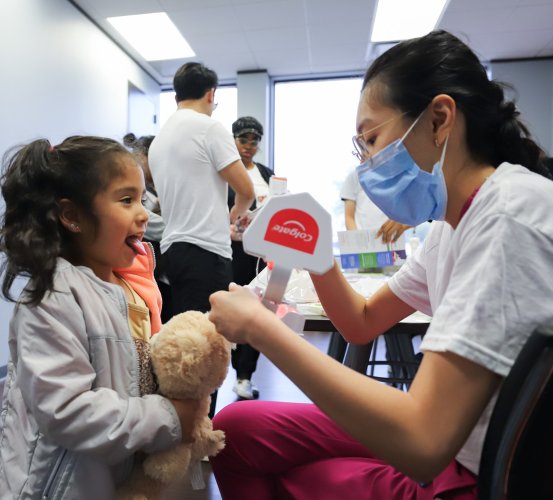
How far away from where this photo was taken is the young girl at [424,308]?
1.66 ft

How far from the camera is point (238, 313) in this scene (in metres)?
0.60

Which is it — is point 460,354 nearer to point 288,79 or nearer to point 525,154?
point 525,154

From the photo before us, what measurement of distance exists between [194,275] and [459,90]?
1.30 metres

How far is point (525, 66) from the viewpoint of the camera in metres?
4.66

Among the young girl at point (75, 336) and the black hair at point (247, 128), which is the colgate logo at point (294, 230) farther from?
the black hair at point (247, 128)

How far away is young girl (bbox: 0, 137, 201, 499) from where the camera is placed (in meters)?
0.69

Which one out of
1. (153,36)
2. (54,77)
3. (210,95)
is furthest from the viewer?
(153,36)

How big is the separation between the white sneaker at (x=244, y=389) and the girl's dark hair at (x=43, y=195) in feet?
5.63

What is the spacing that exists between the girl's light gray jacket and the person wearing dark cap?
1638 mm

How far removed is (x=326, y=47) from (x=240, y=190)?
3.28m

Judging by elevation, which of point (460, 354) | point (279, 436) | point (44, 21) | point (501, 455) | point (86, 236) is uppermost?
point (44, 21)

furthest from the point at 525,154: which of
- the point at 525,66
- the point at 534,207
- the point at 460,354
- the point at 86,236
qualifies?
the point at 525,66

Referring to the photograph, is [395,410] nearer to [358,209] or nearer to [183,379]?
[183,379]

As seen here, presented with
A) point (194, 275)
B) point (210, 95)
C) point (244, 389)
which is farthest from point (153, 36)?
point (244, 389)
